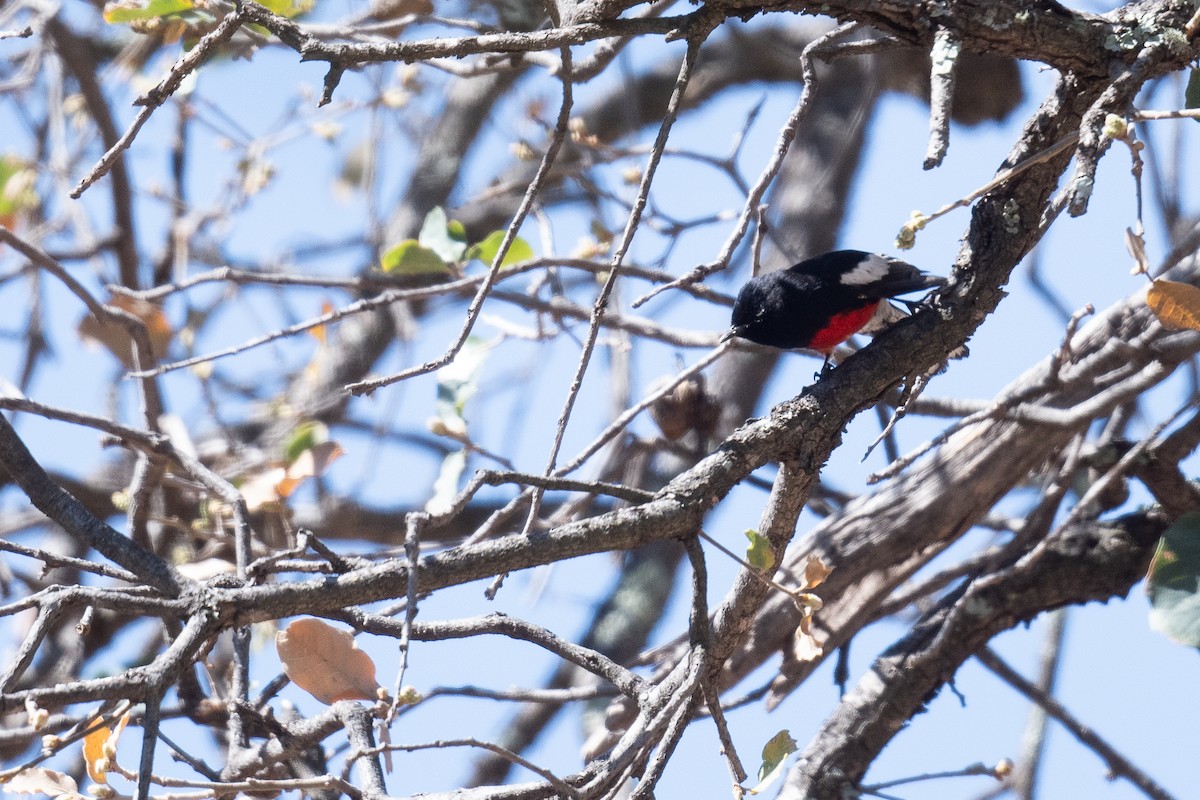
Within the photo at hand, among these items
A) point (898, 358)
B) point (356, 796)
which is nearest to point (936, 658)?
point (898, 358)

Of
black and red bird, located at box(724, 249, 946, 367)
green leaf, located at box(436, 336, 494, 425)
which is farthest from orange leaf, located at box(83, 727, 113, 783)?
black and red bird, located at box(724, 249, 946, 367)

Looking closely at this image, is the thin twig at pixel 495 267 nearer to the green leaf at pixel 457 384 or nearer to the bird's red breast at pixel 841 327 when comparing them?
the green leaf at pixel 457 384

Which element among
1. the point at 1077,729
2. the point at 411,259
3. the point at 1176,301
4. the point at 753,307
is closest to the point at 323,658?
the point at 411,259

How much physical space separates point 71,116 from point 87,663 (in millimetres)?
2361

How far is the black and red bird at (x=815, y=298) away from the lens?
2.83 m

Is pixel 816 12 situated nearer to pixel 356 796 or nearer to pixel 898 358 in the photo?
pixel 898 358

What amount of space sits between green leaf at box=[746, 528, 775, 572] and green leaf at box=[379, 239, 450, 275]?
133cm

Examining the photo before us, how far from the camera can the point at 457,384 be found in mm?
2836

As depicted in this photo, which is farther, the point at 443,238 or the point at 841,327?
the point at 841,327

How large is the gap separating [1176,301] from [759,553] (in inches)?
28.7

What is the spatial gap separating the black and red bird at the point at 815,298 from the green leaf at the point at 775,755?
1.21m

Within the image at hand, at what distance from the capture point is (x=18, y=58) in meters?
4.56

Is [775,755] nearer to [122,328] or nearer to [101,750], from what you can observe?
[101,750]

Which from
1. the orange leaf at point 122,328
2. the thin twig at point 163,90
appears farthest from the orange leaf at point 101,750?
the orange leaf at point 122,328
